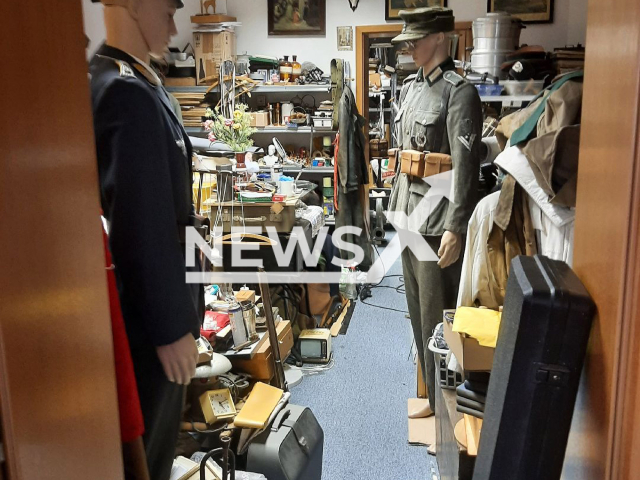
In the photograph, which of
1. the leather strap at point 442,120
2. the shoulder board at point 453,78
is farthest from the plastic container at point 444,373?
the shoulder board at point 453,78

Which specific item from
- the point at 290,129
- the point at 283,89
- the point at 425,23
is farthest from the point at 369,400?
the point at 283,89

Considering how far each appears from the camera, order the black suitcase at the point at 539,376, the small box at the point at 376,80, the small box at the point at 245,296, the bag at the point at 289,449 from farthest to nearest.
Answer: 1. the small box at the point at 376,80
2. the small box at the point at 245,296
3. the bag at the point at 289,449
4. the black suitcase at the point at 539,376

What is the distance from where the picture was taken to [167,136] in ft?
4.77

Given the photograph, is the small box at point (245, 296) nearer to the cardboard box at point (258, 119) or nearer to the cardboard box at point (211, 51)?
the cardboard box at point (258, 119)

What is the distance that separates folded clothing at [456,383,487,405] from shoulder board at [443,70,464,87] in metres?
1.27

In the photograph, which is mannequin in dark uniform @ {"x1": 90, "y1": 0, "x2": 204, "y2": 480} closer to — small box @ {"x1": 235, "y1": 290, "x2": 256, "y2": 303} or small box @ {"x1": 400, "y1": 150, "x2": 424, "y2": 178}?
small box @ {"x1": 400, "y1": 150, "x2": 424, "y2": 178}

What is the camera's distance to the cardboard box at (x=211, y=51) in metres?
5.53

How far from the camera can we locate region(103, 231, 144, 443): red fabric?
126 cm

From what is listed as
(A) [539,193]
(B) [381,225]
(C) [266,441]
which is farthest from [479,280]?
(B) [381,225]

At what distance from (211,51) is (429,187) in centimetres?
352

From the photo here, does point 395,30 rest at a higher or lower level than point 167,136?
higher

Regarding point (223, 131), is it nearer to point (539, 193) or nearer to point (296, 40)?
point (296, 40)


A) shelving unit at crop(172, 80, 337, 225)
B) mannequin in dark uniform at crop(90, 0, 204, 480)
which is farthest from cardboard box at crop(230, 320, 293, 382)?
shelving unit at crop(172, 80, 337, 225)

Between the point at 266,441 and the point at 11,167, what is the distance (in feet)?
5.67
